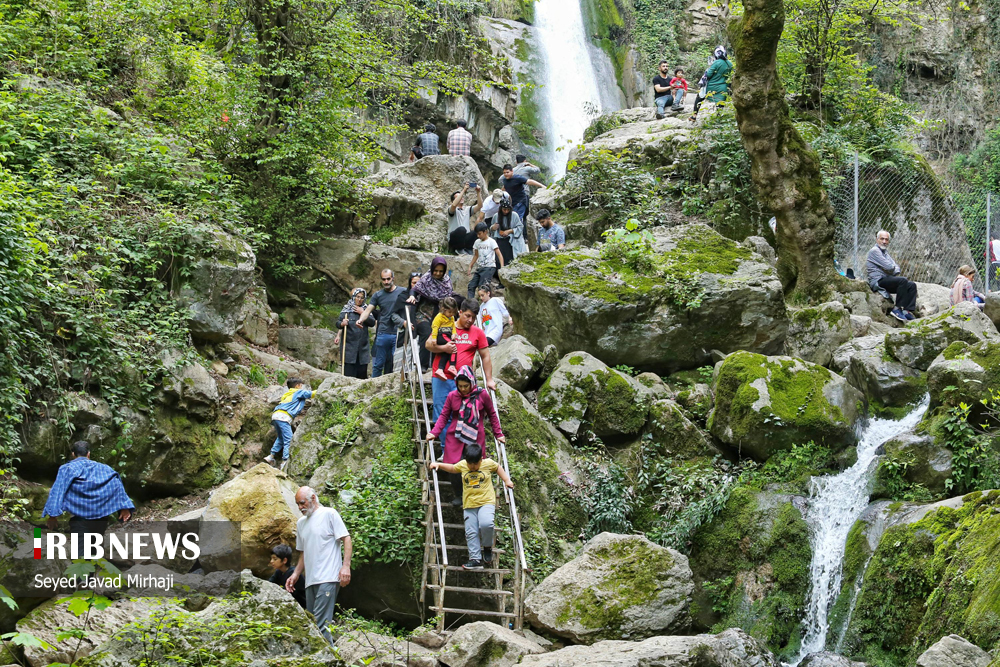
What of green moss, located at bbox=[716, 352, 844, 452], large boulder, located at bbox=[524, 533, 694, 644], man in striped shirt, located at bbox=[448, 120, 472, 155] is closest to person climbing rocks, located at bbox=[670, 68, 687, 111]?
man in striped shirt, located at bbox=[448, 120, 472, 155]

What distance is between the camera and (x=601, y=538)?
9047 mm

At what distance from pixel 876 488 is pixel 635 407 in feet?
10.1

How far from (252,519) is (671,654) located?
441 cm

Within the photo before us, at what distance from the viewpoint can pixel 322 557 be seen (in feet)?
25.5

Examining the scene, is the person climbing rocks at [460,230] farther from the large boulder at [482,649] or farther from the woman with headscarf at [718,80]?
the large boulder at [482,649]

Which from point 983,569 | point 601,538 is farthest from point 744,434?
point 983,569

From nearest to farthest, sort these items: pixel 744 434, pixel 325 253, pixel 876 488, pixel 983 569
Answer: pixel 983 569
pixel 876 488
pixel 744 434
pixel 325 253

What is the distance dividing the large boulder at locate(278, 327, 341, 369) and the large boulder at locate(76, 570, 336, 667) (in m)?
8.63

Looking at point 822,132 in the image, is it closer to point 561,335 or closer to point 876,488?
point 561,335

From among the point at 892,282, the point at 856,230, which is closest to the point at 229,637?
the point at 892,282

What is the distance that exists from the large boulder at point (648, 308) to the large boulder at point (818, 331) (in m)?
0.39

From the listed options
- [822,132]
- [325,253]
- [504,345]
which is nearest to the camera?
[504,345]

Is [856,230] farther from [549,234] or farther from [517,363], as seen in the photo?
[517,363]

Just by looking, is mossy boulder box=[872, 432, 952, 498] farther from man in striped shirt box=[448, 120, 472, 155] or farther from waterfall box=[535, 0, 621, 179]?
waterfall box=[535, 0, 621, 179]
